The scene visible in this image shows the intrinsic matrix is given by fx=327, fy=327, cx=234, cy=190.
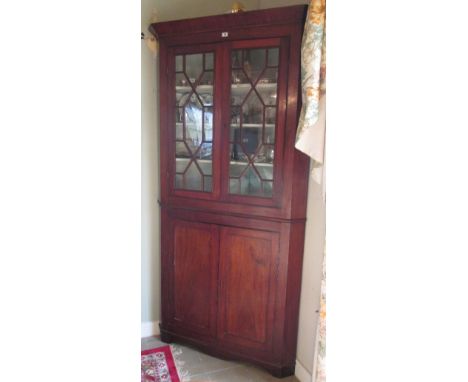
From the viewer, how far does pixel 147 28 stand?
2.11m

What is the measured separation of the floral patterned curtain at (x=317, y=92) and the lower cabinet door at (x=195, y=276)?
0.77 meters

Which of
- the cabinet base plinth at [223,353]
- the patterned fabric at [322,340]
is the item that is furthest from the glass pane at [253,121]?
the cabinet base plinth at [223,353]

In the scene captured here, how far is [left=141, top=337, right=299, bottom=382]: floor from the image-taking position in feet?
6.44

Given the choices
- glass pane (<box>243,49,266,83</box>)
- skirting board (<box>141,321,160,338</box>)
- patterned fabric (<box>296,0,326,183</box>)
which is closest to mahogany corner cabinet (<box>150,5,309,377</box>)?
glass pane (<box>243,49,266,83</box>)

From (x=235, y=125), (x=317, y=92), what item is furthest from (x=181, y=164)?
(x=317, y=92)

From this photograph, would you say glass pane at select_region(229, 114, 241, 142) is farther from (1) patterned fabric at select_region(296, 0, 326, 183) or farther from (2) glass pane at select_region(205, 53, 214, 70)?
(1) patterned fabric at select_region(296, 0, 326, 183)

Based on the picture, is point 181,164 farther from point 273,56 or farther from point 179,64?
point 273,56

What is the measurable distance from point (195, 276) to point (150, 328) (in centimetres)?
65

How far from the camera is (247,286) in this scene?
194 cm

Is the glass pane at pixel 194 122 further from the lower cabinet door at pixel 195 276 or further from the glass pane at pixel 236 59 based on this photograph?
the lower cabinet door at pixel 195 276

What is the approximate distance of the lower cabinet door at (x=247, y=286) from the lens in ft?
6.15

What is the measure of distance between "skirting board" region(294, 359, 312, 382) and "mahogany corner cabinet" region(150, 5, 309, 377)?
0.11 feet
